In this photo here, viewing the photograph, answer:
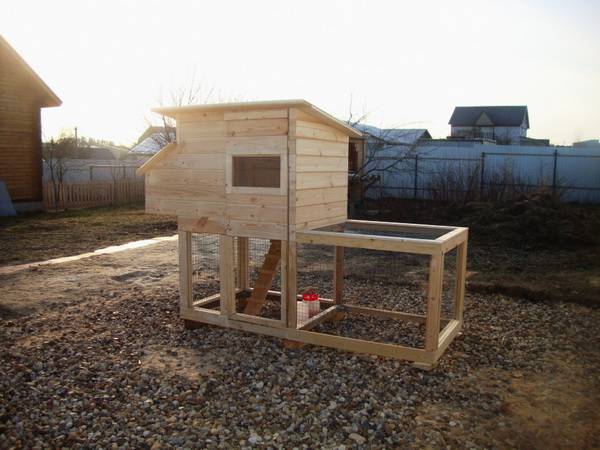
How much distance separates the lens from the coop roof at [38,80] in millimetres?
14891

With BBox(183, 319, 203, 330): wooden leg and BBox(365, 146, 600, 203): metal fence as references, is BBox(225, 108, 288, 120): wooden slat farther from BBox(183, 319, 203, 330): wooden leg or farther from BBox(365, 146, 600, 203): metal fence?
BBox(365, 146, 600, 203): metal fence

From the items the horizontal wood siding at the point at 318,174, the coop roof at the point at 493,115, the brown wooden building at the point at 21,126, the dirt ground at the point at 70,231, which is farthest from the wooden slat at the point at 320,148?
the coop roof at the point at 493,115

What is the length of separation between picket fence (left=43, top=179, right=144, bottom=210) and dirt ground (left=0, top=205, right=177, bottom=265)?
0.79 metres

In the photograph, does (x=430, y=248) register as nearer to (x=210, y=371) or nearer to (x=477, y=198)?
(x=210, y=371)

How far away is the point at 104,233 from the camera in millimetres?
12383

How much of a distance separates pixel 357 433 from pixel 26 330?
155 inches

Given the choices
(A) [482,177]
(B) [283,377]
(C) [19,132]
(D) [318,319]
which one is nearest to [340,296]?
(D) [318,319]

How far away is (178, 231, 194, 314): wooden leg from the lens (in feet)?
18.7

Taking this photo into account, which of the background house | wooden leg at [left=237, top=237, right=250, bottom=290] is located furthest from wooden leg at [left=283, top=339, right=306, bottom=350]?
the background house

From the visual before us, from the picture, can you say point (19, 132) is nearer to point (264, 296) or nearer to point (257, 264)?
point (257, 264)

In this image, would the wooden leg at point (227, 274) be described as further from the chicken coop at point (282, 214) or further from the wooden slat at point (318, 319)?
the wooden slat at point (318, 319)

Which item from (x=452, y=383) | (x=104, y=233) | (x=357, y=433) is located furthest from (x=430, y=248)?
(x=104, y=233)

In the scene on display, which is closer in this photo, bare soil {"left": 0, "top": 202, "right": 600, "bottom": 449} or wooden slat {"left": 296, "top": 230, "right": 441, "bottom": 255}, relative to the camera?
bare soil {"left": 0, "top": 202, "right": 600, "bottom": 449}

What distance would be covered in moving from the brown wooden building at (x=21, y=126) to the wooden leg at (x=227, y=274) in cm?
1267
